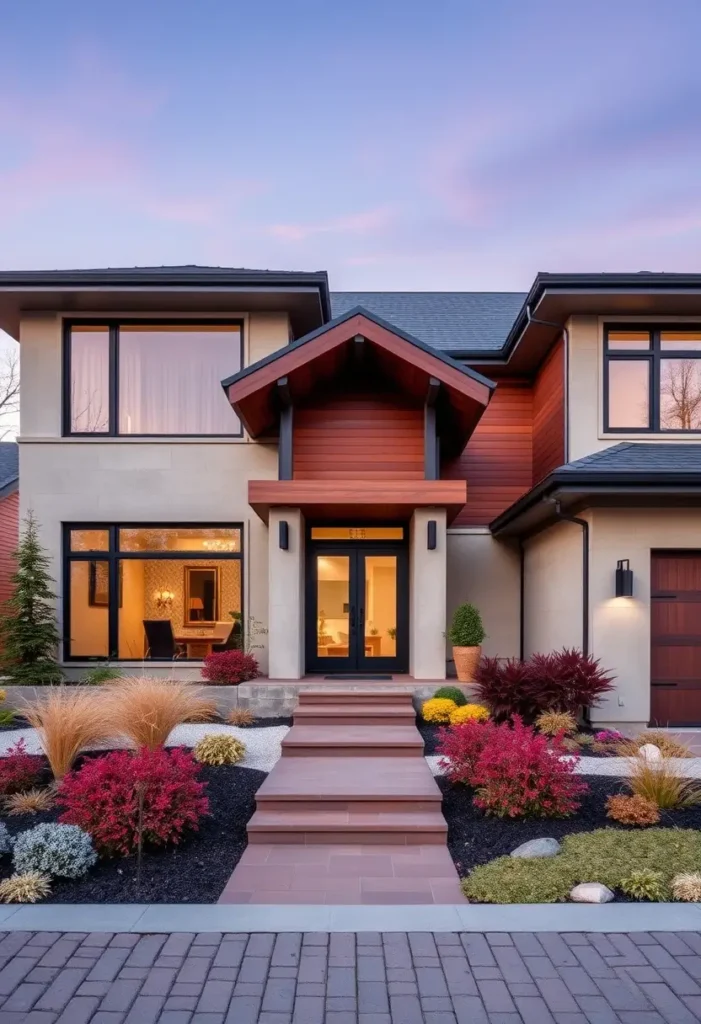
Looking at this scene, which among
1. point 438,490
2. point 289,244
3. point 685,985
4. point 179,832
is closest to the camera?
point 685,985

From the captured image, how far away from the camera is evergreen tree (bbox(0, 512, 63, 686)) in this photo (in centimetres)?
1020

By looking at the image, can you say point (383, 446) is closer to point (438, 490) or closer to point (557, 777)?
point (438, 490)

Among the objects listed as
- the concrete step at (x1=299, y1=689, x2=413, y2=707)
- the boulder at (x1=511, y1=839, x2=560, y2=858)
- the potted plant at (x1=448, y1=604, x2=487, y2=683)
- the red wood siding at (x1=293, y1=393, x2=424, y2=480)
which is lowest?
the boulder at (x1=511, y1=839, x2=560, y2=858)

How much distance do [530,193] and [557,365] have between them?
26.1 feet

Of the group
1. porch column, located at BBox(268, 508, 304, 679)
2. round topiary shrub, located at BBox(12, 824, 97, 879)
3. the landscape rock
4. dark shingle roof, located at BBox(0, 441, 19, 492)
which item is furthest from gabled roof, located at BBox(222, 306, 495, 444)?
dark shingle roof, located at BBox(0, 441, 19, 492)

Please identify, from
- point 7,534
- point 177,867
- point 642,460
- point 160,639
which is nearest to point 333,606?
point 160,639

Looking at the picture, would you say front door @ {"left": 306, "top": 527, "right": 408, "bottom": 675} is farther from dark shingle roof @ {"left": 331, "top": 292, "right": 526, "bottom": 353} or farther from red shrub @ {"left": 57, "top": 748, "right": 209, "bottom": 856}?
red shrub @ {"left": 57, "top": 748, "right": 209, "bottom": 856}

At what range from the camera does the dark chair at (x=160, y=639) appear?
1097 cm

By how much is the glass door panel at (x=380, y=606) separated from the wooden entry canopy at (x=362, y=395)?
2.73 feet

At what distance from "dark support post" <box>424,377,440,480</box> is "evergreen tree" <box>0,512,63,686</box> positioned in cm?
631

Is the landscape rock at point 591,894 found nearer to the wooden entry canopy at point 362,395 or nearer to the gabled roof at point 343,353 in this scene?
the wooden entry canopy at point 362,395

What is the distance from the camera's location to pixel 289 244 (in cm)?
4309

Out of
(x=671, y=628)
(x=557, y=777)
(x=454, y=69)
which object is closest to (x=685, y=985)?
(x=557, y=777)

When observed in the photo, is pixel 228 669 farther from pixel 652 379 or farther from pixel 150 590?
pixel 652 379
